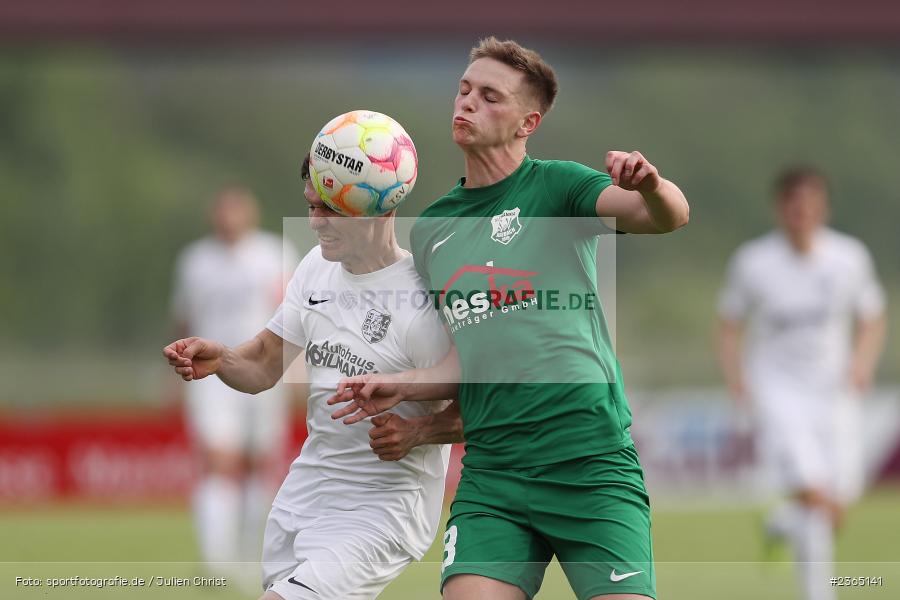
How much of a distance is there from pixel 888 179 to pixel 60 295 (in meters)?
17.1

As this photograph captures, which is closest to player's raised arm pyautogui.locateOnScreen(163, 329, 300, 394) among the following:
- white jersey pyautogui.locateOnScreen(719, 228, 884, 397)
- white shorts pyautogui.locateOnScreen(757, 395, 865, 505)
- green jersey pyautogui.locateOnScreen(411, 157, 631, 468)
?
green jersey pyautogui.locateOnScreen(411, 157, 631, 468)

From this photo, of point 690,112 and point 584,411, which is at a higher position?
point 690,112

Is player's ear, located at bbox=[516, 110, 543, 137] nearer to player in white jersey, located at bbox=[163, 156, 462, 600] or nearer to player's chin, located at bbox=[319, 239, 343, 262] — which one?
player in white jersey, located at bbox=[163, 156, 462, 600]

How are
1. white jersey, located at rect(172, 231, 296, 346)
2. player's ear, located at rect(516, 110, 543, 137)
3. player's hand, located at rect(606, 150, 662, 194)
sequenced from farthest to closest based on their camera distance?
1. white jersey, located at rect(172, 231, 296, 346)
2. player's ear, located at rect(516, 110, 543, 137)
3. player's hand, located at rect(606, 150, 662, 194)

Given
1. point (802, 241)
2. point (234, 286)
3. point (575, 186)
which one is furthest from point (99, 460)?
point (575, 186)

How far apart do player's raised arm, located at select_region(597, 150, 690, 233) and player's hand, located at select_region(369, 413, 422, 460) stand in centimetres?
103

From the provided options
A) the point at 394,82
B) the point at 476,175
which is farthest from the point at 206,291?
the point at 394,82

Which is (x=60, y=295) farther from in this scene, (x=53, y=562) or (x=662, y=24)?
(x=53, y=562)

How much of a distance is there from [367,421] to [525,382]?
2.12 feet

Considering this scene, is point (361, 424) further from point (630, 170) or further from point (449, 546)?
point (630, 170)

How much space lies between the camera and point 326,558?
15.6 feet

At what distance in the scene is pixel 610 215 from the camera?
14.9ft

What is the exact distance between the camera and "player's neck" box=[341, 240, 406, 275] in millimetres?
5066

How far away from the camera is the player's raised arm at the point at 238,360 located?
4855 millimetres
